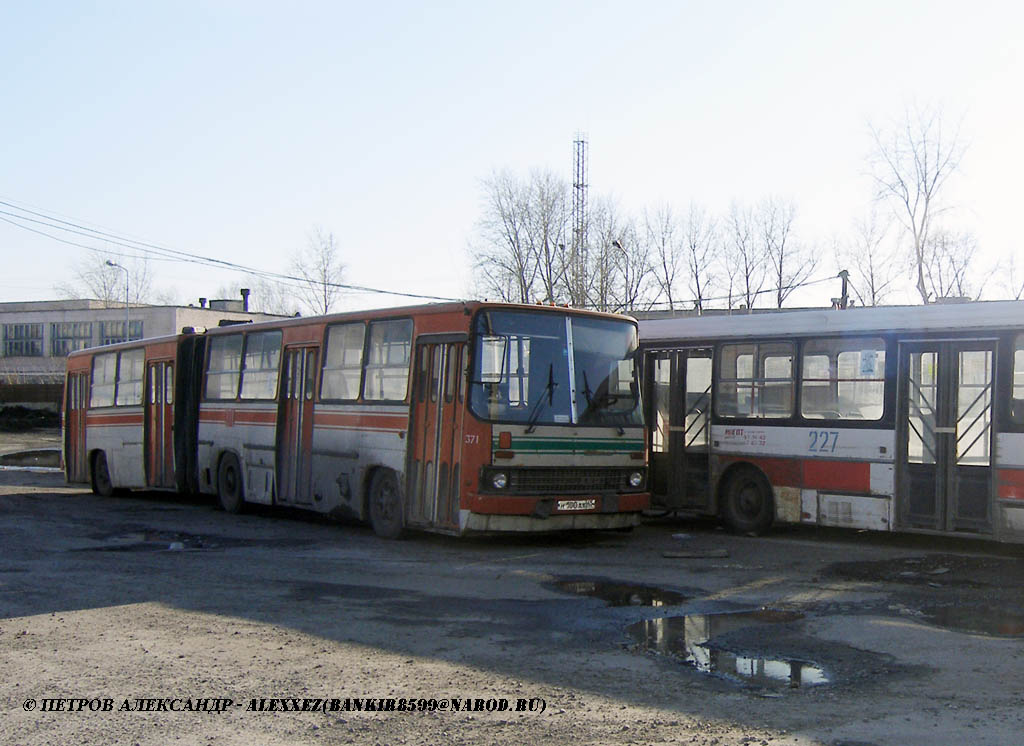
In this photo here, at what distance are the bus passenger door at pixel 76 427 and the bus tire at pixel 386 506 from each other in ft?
38.4

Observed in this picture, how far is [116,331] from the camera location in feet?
264

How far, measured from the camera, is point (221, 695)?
702cm

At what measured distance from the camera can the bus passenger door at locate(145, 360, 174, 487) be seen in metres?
21.5

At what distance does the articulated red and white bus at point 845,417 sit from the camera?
525 inches

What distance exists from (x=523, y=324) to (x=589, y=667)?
6.81 m

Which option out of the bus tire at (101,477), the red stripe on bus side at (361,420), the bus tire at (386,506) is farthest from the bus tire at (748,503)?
the bus tire at (101,477)

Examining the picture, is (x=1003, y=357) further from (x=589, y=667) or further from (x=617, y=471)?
(x=589, y=667)

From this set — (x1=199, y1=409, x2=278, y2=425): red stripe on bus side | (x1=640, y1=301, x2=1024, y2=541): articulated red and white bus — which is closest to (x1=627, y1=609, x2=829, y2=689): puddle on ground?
(x1=640, y1=301, x2=1024, y2=541): articulated red and white bus

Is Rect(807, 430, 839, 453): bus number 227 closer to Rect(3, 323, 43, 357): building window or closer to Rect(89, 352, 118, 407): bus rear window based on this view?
Rect(89, 352, 118, 407): bus rear window

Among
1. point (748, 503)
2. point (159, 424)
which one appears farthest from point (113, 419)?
point (748, 503)

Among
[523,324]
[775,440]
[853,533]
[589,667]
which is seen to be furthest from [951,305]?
[589,667]

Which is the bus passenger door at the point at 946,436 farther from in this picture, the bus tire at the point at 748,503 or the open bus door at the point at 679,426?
the open bus door at the point at 679,426

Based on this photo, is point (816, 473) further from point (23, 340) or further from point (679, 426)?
point (23, 340)

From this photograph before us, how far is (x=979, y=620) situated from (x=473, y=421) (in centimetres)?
622
